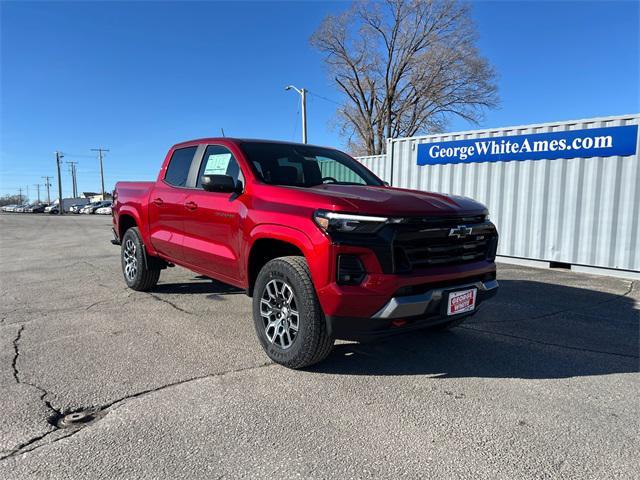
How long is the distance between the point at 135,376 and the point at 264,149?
2.38 metres

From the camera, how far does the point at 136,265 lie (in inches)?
241

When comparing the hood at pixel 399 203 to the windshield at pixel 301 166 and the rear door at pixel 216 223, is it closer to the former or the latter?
the windshield at pixel 301 166

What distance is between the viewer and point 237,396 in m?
3.10

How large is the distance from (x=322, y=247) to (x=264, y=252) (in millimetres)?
966

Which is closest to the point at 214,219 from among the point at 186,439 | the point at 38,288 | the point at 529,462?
the point at 186,439

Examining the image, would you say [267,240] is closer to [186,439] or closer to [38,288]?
[186,439]

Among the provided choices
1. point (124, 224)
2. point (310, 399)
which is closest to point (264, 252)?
point (310, 399)

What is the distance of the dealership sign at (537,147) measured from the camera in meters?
7.89

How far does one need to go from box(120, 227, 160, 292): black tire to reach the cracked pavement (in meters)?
0.75

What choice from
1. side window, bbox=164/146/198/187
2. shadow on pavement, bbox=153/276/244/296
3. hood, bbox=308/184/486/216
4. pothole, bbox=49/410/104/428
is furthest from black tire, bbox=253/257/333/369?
shadow on pavement, bbox=153/276/244/296

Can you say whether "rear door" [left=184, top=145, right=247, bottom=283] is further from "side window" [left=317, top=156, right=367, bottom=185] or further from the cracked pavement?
"side window" [left=317, top=156, right=367, bottom=185]

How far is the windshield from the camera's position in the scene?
4203 millimetres

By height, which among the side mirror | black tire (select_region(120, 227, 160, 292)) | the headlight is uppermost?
the side mirror

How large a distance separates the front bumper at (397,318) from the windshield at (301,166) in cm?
155
